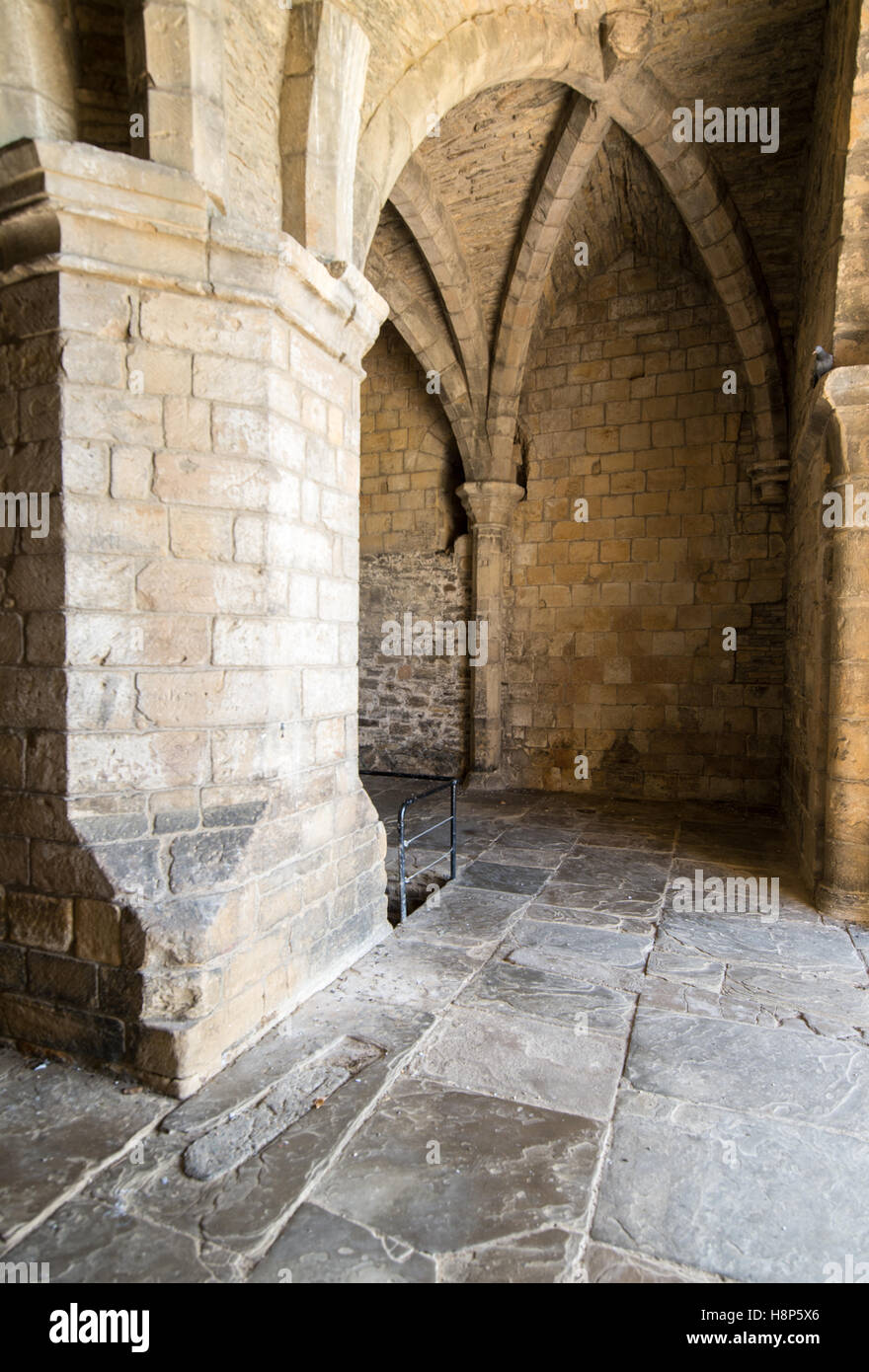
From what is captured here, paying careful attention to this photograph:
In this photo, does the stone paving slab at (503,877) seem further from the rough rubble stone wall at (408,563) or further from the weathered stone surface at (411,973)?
the rough rubble stone wall at (408,563)

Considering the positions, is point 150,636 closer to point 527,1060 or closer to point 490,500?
point 527,1060

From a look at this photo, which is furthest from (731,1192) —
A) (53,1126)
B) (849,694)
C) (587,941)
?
(849,694)

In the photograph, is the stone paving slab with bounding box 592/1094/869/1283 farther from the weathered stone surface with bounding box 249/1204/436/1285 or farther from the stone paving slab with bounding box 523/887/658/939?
the stone paving slab with bounding box 523/887/658/939

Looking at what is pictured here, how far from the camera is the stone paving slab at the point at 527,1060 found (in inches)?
85.7

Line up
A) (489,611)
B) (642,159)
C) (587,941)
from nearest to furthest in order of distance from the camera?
(587,941)
(642,159)
(489,611)

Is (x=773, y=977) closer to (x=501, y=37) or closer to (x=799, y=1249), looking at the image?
(x=799, y=1249)

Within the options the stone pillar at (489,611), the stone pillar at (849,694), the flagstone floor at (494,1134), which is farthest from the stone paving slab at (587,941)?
the stone pillar at (489,611)

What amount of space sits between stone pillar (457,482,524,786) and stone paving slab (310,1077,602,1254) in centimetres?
502

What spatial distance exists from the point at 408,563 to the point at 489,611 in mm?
1158

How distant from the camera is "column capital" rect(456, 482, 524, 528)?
6965mm

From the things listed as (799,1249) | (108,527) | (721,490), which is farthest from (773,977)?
(721,490)

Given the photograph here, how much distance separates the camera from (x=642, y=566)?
21.9ft

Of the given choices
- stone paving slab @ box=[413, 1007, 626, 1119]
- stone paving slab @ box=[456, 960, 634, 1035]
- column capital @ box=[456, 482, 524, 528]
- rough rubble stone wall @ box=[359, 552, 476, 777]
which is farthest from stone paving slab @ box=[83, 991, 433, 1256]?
column capital @ box=[456, 482, 524, 528]
